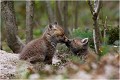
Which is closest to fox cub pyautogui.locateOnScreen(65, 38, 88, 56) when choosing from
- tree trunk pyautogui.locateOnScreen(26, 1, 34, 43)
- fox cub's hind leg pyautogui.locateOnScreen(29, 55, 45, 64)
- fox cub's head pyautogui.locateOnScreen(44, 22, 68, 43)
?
fox cub's head pyautogui.locateOnScreen(44, 22, 68, 43)

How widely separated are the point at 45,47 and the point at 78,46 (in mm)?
1158

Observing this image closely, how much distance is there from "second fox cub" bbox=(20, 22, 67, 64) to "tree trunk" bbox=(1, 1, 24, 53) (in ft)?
7.89

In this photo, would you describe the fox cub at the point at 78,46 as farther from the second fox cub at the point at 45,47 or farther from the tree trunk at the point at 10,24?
the tree trunk at the point at 10,24

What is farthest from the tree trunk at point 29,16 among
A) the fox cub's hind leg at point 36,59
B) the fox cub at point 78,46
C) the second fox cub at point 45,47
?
the fox cub's hind leg at point 36,59

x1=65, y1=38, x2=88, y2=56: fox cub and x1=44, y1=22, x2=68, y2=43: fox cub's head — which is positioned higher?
x1=44, y1=22, x2=68, y2=43: fox cub's head

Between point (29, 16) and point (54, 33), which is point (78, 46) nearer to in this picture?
point (54, 33)

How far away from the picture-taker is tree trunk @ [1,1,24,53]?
12.7 meters

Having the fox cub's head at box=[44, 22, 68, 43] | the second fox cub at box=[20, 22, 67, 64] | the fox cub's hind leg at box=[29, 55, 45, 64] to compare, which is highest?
the fox cub's head at box=[44, 22, 68, 43]

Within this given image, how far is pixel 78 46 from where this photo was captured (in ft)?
37.1

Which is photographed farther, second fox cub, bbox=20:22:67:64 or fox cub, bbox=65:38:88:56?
fox cub, bbox=65:38:88:56

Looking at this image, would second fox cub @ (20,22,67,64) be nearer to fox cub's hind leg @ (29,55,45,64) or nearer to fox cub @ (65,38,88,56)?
fox cub's hind leg @ (29,55,45,64)

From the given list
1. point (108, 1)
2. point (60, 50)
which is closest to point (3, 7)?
point (60, 50)

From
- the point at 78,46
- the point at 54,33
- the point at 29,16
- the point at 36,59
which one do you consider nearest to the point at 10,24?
the point at 29,16

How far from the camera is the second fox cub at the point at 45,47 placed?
10.4 meters
